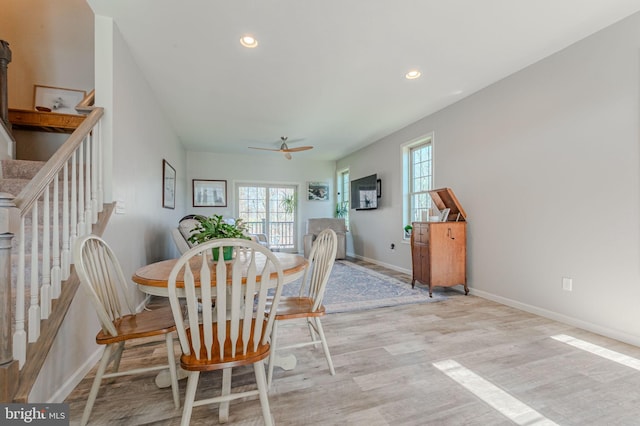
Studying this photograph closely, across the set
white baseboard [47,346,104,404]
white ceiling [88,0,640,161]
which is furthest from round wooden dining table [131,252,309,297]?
white ceiling [88,0,640,161]

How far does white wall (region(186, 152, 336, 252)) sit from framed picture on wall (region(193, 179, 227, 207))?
0.09 meters

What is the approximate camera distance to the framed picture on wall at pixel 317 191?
751cm

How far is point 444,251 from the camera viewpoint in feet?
11.5

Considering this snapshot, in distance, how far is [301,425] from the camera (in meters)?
1.34

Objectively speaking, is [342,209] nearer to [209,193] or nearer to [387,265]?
[387,265]

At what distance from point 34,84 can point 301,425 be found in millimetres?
4290

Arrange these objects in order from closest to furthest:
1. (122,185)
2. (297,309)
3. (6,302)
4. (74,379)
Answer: (6,302)
(74,379)
(297,309)
(122,185)

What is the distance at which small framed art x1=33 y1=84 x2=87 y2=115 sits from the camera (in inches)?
121

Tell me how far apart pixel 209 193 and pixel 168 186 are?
2.34 meters

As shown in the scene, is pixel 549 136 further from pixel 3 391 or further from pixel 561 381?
pixel 3 391

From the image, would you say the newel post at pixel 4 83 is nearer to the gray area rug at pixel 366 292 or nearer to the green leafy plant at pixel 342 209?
the gray area rug at pixel 366 292

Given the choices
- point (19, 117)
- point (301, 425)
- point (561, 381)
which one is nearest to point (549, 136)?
point (561, 381)

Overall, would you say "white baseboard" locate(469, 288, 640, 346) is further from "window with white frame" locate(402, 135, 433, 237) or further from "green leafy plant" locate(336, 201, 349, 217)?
"green leafy plant" locate(336, 201, 349, 217)

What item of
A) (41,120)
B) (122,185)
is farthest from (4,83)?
(122,185)
